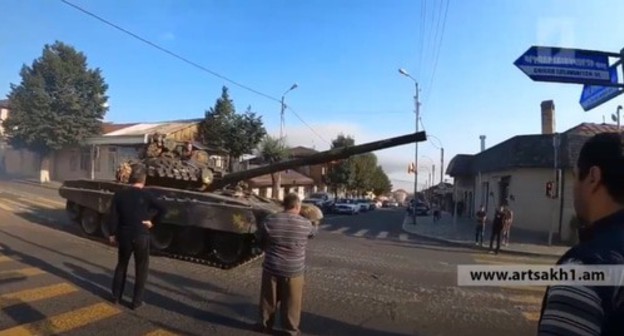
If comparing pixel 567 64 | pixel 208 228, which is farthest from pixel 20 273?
pixel 567 64

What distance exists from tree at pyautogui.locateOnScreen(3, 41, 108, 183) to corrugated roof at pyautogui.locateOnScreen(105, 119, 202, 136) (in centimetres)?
200

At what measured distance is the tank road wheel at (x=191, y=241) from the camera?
10.8m

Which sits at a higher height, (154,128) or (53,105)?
(53,105)

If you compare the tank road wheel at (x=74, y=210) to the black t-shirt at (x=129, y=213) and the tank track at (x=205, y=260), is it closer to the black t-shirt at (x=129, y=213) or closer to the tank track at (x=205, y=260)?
the tank track at (x=205, y=260)

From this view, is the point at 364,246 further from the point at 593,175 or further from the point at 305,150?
the point at 305,150

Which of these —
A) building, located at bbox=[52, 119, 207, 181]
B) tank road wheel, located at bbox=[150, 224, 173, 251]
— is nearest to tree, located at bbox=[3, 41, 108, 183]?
building, located at bbox=[52, 119, 207, 181]

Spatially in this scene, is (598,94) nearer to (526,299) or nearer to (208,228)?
(526,299)

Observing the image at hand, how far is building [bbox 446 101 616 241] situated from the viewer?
24719 mm

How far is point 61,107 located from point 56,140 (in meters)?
2.35

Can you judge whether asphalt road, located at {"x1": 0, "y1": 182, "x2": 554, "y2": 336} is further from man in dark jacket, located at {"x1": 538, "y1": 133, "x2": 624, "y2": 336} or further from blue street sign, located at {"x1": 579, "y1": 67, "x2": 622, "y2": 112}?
man in dark jacket, located at {"x1": 538, "y1": 133, "x2": 624, "y2": 336}

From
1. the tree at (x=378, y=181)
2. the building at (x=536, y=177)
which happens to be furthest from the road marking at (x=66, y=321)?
the tree at (x=378, y=181)

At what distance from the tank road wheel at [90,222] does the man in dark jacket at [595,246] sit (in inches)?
507

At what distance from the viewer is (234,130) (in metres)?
36.0

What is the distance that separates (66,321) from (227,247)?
15.8ft
